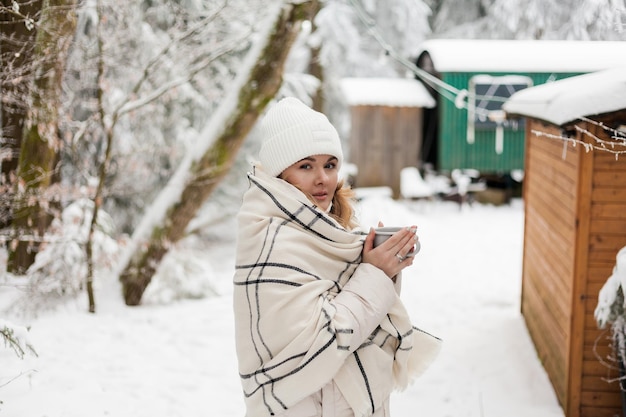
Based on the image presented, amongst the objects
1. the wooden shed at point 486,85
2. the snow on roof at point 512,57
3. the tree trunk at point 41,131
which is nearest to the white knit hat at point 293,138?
the tree trunk at point 41,131

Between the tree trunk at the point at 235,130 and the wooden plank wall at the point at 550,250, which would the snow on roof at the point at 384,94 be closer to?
the tree trunk at the point at 235,130

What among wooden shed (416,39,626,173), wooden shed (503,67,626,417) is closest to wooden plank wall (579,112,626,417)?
wooden shed (503,67,626,417)

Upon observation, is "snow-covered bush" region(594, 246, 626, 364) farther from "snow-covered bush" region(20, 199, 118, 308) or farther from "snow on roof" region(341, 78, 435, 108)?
"snow on roof" region(341, 78, 435, 108)

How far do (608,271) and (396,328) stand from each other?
136 inches

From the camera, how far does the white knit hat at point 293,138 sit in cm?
205

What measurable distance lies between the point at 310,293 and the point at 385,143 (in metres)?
16.0

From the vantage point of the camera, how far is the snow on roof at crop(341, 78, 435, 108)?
1711 cm

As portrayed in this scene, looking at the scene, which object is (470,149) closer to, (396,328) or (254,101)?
(254,101)

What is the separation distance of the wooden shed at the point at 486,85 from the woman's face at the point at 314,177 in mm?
14842

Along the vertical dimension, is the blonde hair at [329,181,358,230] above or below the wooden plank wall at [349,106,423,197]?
above

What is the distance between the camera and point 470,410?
5.44 m

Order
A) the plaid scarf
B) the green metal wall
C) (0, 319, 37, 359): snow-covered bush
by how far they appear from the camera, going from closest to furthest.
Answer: the plaid scarf < (0, 319, 37, 359): snow-covered bush < the green metal wall

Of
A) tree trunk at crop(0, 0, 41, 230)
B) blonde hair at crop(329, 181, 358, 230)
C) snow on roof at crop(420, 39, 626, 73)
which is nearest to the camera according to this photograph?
blonde hair at crop(329, 181, 358, 230)

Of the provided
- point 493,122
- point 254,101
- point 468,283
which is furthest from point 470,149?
point 254,101
